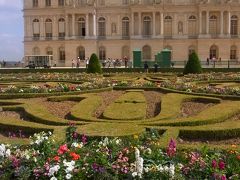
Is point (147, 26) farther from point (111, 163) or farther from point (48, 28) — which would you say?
point (111, 163)

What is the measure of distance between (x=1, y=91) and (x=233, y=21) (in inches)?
2008

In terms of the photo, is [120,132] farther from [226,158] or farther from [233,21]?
[233,21]

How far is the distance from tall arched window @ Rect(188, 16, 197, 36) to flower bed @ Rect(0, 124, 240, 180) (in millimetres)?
57643

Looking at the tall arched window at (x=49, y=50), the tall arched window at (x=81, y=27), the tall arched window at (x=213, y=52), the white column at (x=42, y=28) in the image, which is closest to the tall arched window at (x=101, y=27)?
the tall arched window at (x=81, y=27)

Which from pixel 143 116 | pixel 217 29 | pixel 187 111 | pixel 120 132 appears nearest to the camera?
pixel 120 132

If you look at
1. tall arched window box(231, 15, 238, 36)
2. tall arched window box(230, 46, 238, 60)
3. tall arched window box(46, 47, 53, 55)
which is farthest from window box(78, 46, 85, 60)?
tall arched window box(231, 15, 238, 36)

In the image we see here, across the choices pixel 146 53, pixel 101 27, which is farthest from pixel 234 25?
pixel 101 27

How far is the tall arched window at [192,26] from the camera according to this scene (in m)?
63.0

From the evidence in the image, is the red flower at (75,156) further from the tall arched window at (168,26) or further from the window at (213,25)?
the tall arched window at (168,26)

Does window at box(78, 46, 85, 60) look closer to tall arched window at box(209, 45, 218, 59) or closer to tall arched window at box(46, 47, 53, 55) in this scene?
tall arched window at box(46, 47, 53, 55)

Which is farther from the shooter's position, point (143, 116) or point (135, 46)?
point (135, 46)

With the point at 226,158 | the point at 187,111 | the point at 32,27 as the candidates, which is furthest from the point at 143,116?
the point at 32,27

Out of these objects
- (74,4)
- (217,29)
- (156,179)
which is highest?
(74,4)

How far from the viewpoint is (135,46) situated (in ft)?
206
